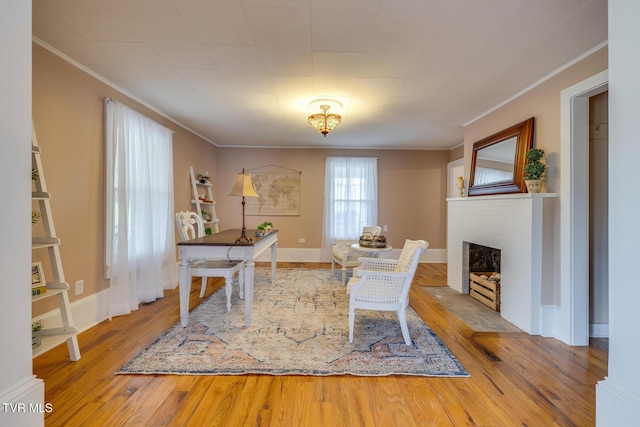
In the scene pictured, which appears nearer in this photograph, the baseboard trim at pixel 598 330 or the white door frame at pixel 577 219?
the white door frame at pixel 577 219

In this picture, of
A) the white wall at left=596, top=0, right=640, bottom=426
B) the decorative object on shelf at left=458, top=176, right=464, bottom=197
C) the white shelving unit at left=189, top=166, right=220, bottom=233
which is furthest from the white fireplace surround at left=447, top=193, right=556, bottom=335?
the white shelving unit at left=189, top=166, right=220, bottom=233

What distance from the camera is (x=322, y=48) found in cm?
224

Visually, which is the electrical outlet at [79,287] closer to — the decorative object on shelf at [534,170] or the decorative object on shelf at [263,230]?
the decorative object on shelf at [263,230]

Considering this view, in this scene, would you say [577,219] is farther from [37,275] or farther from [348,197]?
[37,275]

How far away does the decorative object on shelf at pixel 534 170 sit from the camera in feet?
8.66

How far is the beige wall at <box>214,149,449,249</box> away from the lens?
19.9 feet

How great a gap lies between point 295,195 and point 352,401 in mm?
4667

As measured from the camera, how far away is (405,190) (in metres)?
6.10

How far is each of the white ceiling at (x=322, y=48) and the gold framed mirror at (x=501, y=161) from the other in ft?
1.38

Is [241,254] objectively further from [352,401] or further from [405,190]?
[405,190]

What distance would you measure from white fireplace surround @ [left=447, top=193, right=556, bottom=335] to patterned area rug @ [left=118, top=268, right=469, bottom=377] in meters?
0.98

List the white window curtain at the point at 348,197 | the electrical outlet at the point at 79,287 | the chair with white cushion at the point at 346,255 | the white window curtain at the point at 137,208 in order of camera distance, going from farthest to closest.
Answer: the white window curtain at the point at 348,197 < the chair with white cushion at the point at 346,255 < the white window curtain at the point at 137,208 < the electrical outlet at the point at 79,287

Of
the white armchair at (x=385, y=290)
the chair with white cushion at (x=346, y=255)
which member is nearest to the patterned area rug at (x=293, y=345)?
the white armchair at (x=385, y=290)

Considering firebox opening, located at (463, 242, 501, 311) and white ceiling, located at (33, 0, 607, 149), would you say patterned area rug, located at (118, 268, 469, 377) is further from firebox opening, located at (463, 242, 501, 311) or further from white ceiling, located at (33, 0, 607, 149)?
white ceiling, located at (33, 0, 607, 149)
